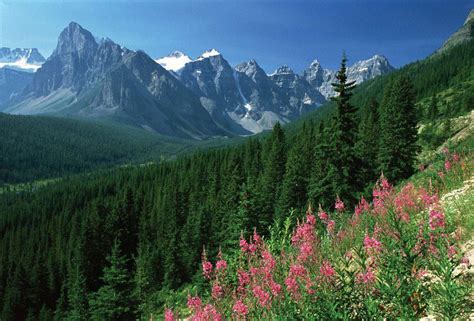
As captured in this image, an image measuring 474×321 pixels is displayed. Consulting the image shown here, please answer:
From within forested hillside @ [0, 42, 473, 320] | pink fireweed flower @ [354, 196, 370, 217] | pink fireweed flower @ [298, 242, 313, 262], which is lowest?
forested hillside @ [0, 42, 473, 320]

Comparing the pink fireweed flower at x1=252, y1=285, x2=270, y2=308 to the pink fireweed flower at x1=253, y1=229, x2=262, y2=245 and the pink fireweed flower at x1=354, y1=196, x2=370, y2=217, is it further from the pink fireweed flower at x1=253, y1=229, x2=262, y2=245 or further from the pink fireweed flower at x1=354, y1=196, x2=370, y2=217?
the pink fireweed flower at x1=354, y1=196, x2=370, y2=217

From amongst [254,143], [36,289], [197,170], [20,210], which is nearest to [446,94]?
[254,143]

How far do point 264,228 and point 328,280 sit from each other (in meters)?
27.2

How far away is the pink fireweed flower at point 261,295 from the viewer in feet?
17.1

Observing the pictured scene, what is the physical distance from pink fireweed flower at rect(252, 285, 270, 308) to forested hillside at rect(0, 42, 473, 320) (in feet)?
8.52

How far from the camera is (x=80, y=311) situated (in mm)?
34688

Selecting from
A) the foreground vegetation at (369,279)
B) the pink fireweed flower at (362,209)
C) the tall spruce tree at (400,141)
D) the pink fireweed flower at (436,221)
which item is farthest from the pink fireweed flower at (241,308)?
the tall spruce tree at (400,141)

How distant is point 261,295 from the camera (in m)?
5.27

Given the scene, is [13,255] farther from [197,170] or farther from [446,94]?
[446,94]

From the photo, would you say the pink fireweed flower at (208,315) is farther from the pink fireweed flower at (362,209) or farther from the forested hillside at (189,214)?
the pink fireweed flower at (362,209)

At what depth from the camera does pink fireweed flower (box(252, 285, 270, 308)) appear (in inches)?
205

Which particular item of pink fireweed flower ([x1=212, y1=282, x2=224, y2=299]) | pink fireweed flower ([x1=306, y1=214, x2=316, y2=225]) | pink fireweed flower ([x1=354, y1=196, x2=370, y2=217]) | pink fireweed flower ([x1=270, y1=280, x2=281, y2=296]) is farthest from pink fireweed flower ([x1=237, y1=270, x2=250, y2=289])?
pink fireweed flower ([x1=354, y1=196, x2=370, y2=217])

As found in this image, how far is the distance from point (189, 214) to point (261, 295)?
211 feet

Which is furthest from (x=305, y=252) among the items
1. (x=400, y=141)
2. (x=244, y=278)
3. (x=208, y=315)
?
(x=400, y=141)
